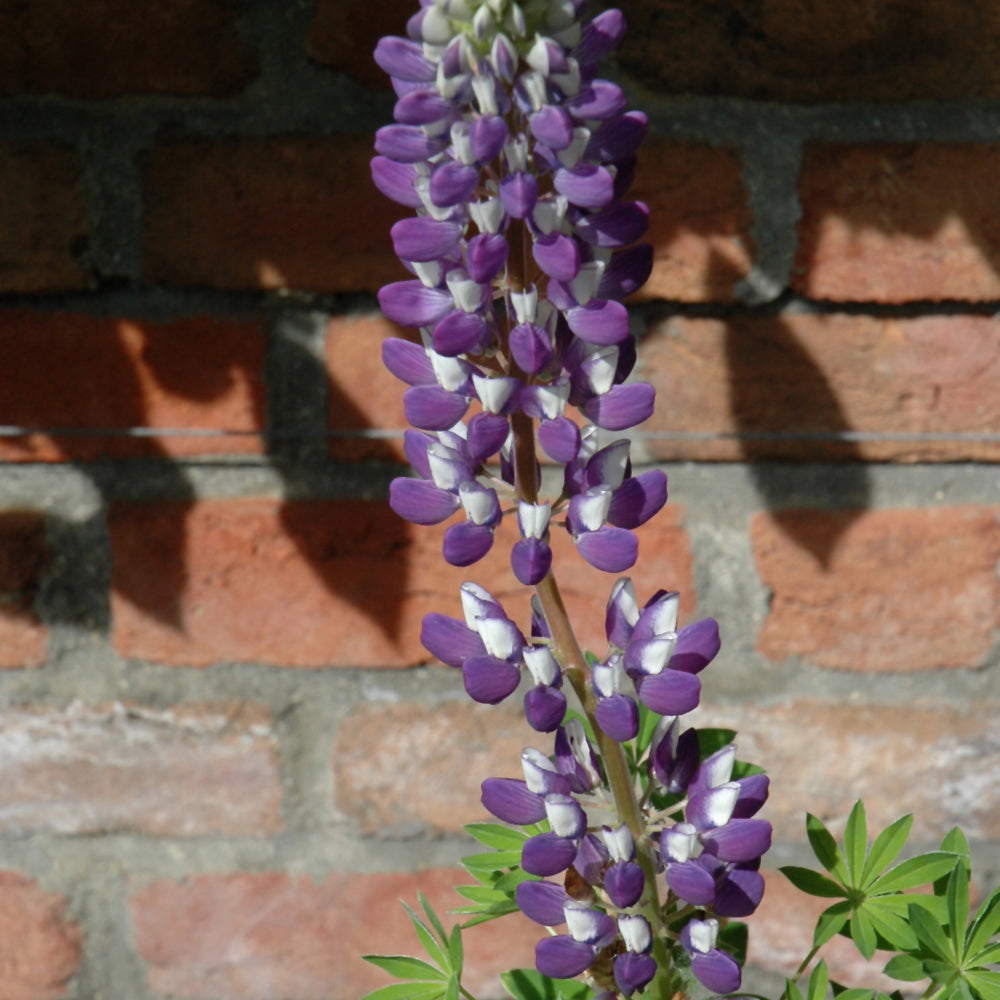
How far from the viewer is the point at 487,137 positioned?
0.29 meters

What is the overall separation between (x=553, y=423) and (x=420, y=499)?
53 millimetres

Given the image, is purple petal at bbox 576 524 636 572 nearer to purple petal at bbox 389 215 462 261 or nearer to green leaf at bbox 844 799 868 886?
purple petal at bbox 389 215 462 261

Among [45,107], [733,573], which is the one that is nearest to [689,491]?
[733,573]

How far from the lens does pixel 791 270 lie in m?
0.62

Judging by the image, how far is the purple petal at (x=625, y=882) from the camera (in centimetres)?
33

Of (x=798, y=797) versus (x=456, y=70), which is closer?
(x=456, y=70)

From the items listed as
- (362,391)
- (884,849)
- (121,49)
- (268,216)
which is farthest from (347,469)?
(884,849)

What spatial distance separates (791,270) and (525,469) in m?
0.35

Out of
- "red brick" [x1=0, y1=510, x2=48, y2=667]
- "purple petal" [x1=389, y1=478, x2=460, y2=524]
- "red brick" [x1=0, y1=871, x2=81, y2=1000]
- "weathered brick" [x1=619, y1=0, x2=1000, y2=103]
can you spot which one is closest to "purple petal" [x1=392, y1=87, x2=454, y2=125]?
"purple petal" [x1=389, y1=478, x2=460, y2=524]

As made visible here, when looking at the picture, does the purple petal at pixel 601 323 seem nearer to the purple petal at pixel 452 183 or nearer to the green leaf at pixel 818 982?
the purple petal at pixel 452 183

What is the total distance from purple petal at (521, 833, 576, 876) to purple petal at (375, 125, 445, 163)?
211 mm

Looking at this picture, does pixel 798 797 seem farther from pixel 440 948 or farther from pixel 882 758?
pixel 440 948

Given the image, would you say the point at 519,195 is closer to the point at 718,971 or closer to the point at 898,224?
the point at 718,971

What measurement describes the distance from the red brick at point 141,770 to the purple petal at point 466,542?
0.41m
